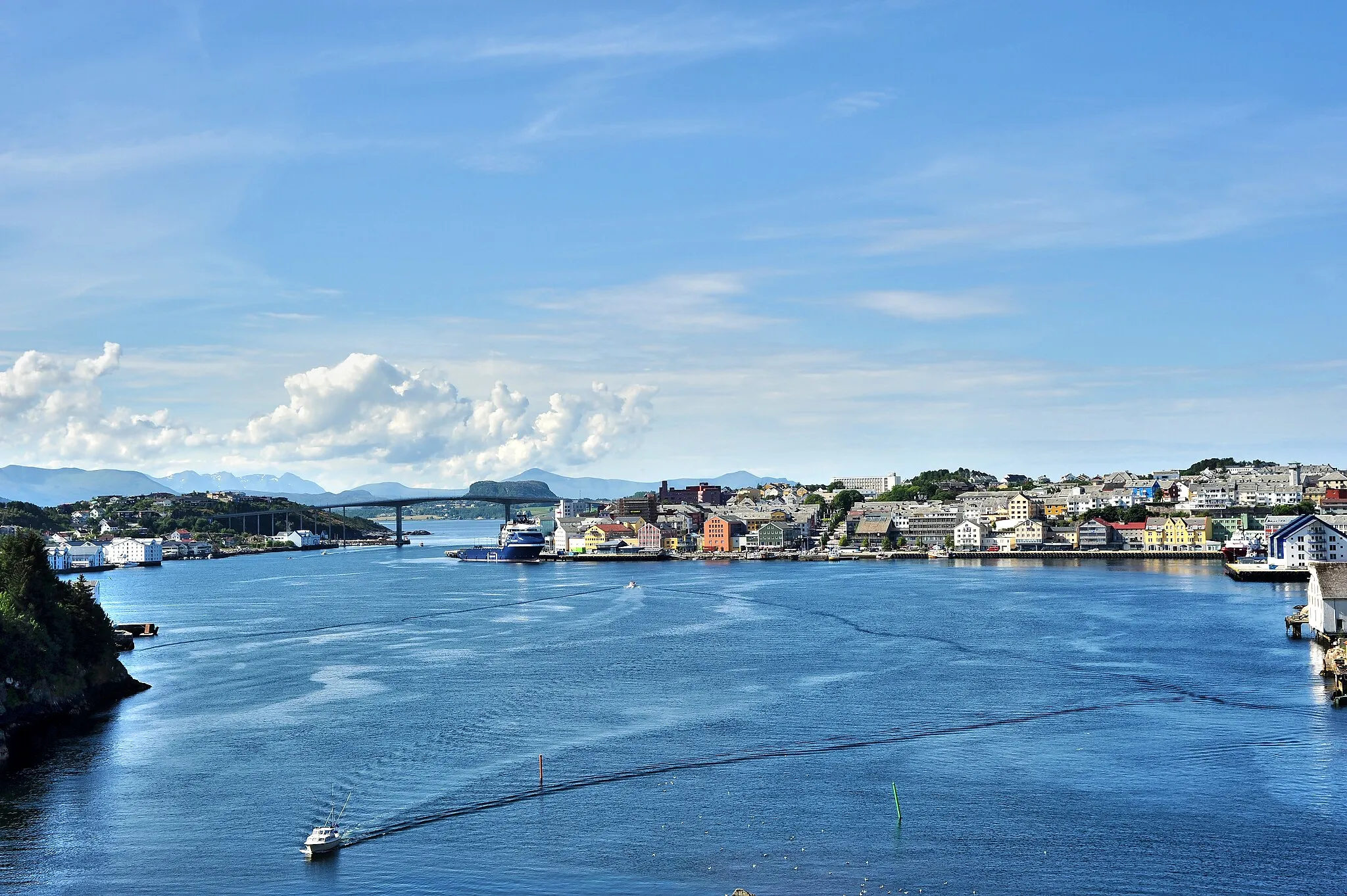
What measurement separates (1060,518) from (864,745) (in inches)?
3433

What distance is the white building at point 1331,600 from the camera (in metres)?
30.0

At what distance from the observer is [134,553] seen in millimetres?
84812

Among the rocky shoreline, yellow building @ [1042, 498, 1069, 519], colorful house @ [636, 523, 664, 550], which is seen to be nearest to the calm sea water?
the rocky shoreline

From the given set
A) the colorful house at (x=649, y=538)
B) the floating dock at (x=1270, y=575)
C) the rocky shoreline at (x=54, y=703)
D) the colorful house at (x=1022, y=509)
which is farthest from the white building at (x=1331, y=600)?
the colorful house at (x=649, y=538)

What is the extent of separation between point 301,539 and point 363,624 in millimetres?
76550

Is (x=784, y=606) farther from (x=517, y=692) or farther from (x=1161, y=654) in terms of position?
(x=517, y=692)

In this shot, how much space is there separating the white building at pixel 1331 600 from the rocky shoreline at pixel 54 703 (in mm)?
26821

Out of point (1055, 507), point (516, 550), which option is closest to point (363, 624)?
point (516, 550)

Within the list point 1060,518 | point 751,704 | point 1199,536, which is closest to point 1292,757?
point 751,704

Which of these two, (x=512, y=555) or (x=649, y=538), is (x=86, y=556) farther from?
(x=649, y=538)

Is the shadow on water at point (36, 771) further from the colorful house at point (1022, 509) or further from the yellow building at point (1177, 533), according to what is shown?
the colorful house at point (1022, 509)

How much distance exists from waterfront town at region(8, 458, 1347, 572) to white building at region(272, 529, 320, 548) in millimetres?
149

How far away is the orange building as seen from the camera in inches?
3684

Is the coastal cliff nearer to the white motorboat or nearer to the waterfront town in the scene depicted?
the white motorboat
